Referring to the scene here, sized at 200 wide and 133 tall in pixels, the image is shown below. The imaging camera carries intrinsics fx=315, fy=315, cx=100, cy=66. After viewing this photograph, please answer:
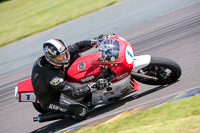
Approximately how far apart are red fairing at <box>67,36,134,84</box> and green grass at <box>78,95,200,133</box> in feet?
3.67

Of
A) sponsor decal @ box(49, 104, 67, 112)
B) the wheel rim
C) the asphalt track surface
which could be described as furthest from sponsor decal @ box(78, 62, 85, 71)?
the wheel rim

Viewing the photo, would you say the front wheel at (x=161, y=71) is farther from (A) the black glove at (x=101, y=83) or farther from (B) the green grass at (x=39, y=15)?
(B) the green grass at (x=39, y=15)

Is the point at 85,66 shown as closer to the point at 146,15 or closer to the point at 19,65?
the point at 19,65

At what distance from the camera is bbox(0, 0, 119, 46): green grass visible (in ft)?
46.9

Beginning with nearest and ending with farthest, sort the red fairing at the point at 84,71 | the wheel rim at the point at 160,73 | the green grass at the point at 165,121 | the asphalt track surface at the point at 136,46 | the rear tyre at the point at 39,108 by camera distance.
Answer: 1. the green grass at the point at 165,121
2. the red fairing at the point at 84,71
3. the wheel rim at the point at 160,73
4. the asphalt track surface at the point at 136,46
5. the rear tyre at the point at 39,108

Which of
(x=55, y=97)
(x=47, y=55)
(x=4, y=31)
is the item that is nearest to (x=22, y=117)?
(x=55, y=97)

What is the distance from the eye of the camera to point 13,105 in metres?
7.68

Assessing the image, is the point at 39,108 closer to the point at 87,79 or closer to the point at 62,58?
the point at 87,79

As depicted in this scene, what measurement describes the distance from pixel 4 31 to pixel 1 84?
23.2ft

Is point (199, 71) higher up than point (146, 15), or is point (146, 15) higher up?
point (146, 15)

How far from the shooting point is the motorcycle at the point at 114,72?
563 centimetres

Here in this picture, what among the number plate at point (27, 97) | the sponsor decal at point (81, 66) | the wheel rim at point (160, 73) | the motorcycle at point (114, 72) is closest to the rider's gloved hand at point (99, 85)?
the motorcycle at point (114, 72)

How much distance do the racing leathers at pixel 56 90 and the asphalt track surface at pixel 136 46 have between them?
0.41 metres

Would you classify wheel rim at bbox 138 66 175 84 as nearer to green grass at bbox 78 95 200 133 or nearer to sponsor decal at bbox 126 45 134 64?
sponsor decal at bbox 126 45 134 64
